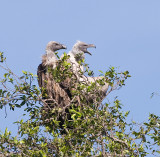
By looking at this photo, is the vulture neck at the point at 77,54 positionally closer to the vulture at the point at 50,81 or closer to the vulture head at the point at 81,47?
the vulture head at the point at 81,47

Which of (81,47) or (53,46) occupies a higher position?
(81,47)

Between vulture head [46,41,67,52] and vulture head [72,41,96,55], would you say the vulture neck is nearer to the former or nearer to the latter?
vulture head [72,41,96,55]

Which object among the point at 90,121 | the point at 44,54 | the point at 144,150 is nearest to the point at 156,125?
the point at 144,150

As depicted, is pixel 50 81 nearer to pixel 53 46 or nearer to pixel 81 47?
pixel 53 46

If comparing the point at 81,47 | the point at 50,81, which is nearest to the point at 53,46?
the point at 81,47

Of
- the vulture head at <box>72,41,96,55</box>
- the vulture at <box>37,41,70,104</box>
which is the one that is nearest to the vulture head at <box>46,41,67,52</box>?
the vulture at <box>37,41,70,104</box>

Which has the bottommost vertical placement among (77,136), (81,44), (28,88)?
(77,136)

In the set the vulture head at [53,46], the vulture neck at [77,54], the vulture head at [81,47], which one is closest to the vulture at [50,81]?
the vulture head at [53,46]

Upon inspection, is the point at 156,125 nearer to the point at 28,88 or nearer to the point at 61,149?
the point at 61,149

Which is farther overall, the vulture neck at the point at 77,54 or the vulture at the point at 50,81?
the vulture at the point at 50,81

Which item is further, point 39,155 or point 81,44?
point 81,44

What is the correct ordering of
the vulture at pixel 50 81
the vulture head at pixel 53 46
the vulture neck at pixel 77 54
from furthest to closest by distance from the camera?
the vulture head at pixel 53 46 < the vulture at pixel 50 81 < the vulture neck at pixel 77 54

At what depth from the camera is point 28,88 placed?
7891 mm

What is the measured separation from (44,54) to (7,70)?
234 cm
